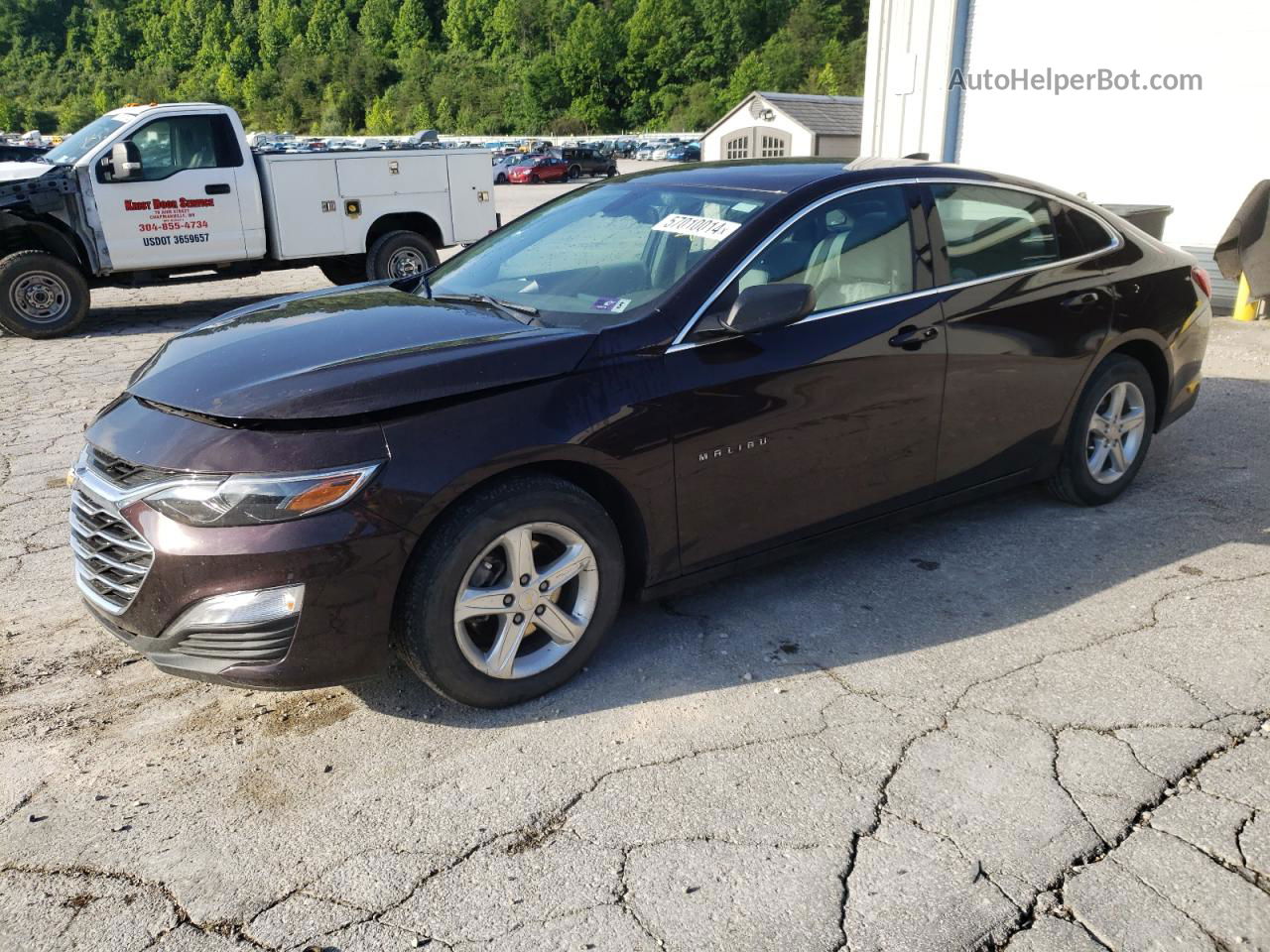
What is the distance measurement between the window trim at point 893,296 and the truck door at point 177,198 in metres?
8.21

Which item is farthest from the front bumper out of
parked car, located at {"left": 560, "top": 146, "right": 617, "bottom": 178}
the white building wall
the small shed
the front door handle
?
parked car, located at {"left": 560, "top": 146, "right": 617, "bottom": 178}

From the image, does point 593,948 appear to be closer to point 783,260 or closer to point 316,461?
point 316,461

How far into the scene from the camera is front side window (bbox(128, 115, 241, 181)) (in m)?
10.2

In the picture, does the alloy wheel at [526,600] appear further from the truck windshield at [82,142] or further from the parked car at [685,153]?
the parked car at [685,153]

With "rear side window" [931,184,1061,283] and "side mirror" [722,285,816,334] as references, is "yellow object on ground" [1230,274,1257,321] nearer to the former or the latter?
"rear side window" [931,184,1061,283]

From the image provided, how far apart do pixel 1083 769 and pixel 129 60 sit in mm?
163026

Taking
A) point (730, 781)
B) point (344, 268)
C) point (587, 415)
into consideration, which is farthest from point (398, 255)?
point (730, 781)

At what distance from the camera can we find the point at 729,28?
117 meters

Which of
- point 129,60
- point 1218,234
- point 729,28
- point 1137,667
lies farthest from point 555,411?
point 129,60

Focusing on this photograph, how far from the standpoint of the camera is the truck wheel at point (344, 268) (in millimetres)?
11750

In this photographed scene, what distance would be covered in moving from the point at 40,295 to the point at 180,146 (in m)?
1.93

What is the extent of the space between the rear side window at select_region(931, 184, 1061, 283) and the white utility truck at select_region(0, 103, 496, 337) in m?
7.06

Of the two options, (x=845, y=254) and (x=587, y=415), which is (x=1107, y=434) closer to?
(x=845, y=254)

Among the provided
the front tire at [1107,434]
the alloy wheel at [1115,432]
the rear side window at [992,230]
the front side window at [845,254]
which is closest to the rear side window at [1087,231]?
the rear side window at [992,230]
